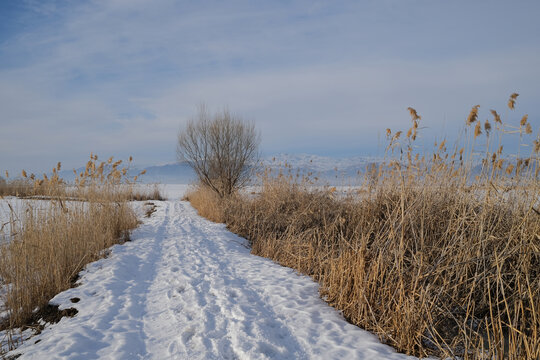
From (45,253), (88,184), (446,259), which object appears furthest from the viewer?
(88,184)

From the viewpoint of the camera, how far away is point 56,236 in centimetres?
511

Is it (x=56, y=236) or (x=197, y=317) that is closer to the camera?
(x=197, y=317)

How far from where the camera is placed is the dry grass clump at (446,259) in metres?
2.77

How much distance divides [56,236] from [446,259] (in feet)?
18.3

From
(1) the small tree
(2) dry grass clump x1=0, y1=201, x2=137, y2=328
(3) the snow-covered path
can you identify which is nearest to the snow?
(3) the snow-covered path

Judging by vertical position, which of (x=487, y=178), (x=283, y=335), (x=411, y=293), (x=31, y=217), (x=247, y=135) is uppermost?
(x=247, y=135)

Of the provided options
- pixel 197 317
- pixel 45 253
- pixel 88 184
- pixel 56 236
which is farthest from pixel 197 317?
pixel 88 184

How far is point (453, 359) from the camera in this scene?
2520 mm

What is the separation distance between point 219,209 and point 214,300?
274 inches

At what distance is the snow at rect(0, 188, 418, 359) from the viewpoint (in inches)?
114

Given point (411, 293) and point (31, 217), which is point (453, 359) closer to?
point (411, 293)

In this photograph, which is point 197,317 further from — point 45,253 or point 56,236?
point 56,236

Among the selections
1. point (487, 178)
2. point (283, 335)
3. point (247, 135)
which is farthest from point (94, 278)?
point (247, 135)

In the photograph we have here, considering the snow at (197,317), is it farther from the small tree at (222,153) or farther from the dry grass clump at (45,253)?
the small tree at (222,153)
